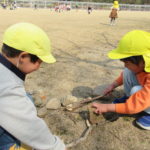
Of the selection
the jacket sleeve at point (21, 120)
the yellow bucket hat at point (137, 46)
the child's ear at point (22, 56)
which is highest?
A: the child's ear at point (22, 56)

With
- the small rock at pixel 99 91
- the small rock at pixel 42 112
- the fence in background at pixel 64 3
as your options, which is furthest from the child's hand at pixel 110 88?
the fence in background at pixel 64 3

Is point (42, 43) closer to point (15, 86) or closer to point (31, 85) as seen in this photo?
point (15, 86)

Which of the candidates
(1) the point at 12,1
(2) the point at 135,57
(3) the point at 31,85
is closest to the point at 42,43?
(2) the point at 135,57

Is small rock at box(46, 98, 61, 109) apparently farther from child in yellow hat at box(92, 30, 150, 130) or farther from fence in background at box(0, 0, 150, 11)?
fence in background at box(0, 0, 150, 11)

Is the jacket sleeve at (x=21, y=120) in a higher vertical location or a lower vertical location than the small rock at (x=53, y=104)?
higher

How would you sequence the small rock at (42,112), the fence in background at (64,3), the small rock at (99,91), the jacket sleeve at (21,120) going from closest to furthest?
the jacket sleeve at (21,120), the small rock at (42,112), the small rock at (99,91), the fence in background at (64,3)

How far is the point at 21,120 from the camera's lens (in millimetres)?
1411

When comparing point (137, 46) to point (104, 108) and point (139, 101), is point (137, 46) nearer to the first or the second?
point (139, 101)

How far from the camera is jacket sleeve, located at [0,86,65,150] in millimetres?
1372

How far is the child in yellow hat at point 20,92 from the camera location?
1.38 metres

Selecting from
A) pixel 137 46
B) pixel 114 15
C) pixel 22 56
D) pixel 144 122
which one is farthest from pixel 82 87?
pixel 114 15

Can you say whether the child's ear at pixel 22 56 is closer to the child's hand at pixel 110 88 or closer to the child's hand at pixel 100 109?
the child's hand at pixel 100 109

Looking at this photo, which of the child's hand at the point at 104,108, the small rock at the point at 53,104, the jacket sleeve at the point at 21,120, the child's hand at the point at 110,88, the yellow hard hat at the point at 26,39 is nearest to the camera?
the jacket sleeve at the point at 21,120

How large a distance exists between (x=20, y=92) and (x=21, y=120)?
157 millimetres
